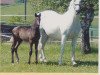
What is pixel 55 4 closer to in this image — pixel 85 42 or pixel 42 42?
pixel 85 42

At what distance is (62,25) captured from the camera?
31.7ft

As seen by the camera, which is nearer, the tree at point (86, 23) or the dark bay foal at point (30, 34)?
the dark bay foal at point (30, 34)

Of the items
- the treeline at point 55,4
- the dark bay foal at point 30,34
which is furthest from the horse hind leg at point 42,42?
the treeline at point 55,4

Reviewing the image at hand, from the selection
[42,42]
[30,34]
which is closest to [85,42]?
[42,42]

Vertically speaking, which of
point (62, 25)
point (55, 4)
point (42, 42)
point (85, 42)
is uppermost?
point (55, 4)

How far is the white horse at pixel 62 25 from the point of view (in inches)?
376

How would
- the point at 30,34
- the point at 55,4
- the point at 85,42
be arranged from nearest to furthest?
the point at 30,34 < the point at 55,4 < the point at 85,42

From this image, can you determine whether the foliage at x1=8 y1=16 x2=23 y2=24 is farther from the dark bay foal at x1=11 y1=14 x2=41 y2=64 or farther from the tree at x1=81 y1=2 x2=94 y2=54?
the dark bay foal at x1=11 y1=14 x2=41 y2=64

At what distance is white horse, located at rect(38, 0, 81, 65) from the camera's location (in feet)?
31.3

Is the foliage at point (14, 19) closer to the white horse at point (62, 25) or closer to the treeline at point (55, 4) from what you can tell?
the treeline at point (55, 4)

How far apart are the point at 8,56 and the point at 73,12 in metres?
2.80

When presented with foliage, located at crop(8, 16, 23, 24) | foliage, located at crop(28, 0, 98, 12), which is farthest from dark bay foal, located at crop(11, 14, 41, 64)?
foliage, located at crop(8, 16, 23, 24)

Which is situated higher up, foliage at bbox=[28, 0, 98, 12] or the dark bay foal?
foliage at bbox=[28, 0, 98, 12]

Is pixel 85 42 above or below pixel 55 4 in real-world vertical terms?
below
